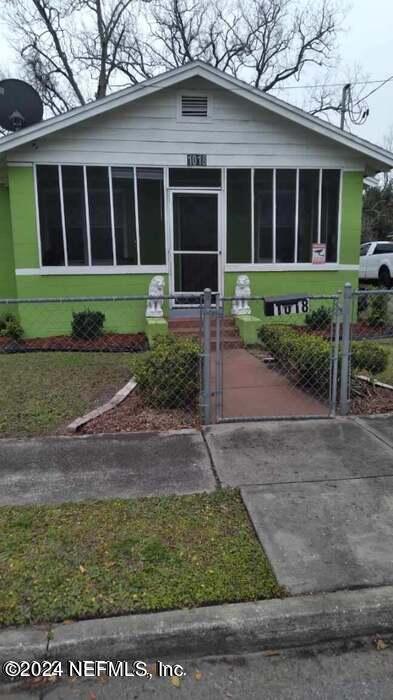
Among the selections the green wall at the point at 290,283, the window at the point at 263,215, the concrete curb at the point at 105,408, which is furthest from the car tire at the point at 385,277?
the concrete curb at the point at 105,408

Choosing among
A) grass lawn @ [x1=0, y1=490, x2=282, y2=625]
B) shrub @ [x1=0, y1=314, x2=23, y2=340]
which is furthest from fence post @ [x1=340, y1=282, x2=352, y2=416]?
shrub @ [x1=0, y1=314, x2=23, y2=340]

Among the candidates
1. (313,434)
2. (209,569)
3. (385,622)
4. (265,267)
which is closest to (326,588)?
(385,622)

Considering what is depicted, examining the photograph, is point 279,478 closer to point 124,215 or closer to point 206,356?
point 206,356

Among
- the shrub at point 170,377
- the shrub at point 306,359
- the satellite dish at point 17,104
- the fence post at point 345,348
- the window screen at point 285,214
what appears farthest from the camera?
the satellite dish at point 17,104

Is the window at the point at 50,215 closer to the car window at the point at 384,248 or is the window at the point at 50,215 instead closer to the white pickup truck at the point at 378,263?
the white pickup truck at the point at 378,263

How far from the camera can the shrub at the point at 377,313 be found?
9.31 meters

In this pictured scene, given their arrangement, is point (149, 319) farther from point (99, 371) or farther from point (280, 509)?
point (280, 509)

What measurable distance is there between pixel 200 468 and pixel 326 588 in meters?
1.49

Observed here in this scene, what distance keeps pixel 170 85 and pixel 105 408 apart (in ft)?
22.2

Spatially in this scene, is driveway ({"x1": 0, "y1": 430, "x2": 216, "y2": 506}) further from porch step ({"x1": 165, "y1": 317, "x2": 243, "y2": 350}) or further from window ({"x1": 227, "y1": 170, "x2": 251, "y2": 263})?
window ({"x1": 227, "y1": 170, "x2": 251, "y2": 263})

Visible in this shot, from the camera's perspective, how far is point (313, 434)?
14.4ft

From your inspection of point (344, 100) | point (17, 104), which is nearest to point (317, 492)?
point (17, 104)

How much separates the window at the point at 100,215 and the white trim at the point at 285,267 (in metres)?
1.56

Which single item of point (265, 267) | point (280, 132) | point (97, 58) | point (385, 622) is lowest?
point (385, 622)
